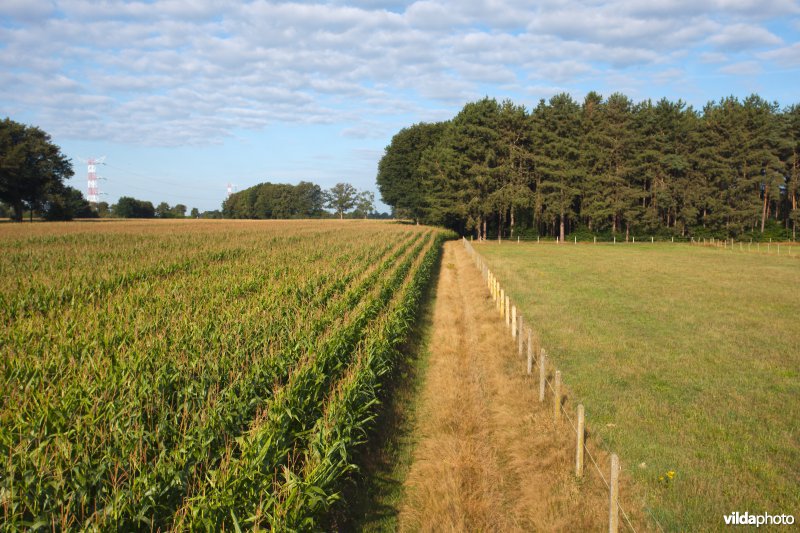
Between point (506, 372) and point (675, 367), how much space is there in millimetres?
4798

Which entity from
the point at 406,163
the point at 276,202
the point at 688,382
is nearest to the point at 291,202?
the point at 276,202

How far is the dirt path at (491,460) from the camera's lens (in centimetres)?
740

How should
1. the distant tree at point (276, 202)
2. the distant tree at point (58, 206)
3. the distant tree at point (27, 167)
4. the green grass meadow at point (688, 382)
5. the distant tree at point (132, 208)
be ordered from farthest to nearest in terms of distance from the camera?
the distant tree at point (276, 202)
the distant tree at point (132, 208)
the distant tree at point (58, 206)
the distant tree at point (27, 167)
the green grass meadow at point (688, 382)

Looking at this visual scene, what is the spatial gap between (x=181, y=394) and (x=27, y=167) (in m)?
83.3

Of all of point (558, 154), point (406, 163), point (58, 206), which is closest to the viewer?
point (558, 154)

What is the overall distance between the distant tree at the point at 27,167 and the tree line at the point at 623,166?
56590 mm

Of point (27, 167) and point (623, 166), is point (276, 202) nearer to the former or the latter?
point (27, 167)

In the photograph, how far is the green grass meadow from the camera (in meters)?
8.05

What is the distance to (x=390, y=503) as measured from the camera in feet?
25.8

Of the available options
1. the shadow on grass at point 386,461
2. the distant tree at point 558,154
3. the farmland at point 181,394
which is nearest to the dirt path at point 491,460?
the shadow on grass at point 386,461

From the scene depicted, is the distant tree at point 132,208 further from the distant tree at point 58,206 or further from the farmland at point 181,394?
the farmland at point 181,394

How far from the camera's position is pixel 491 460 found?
29.8 ft

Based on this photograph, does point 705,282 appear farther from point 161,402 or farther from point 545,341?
point 161,402

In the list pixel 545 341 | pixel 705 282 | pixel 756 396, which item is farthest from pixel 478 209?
pixel 756 396
